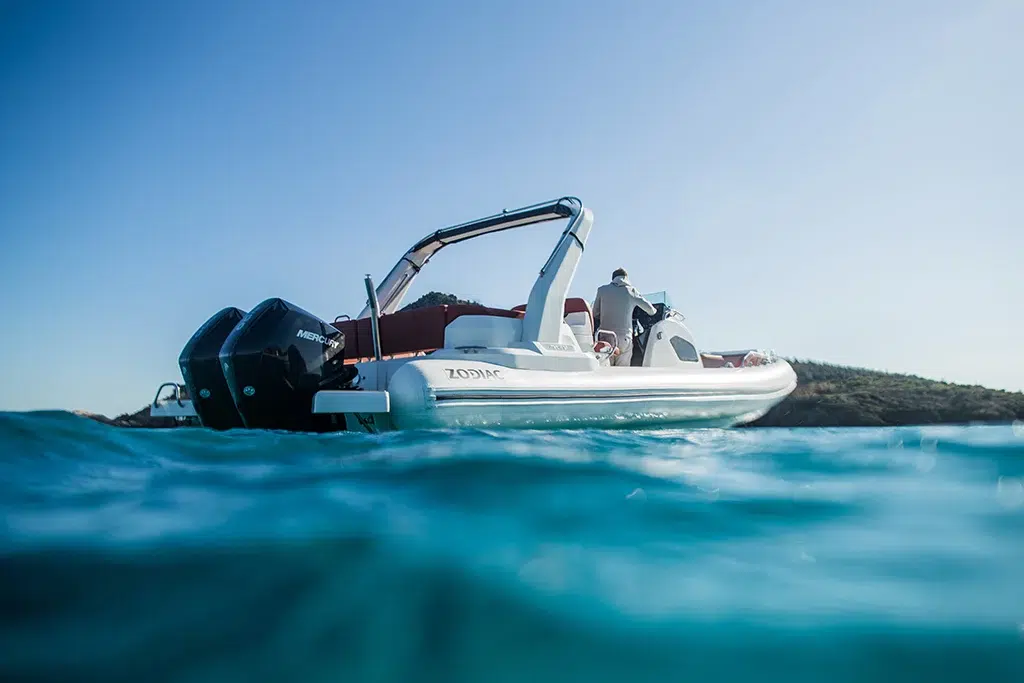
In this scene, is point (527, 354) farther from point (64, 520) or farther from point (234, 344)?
point (64, 520)

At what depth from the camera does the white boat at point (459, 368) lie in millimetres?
4297

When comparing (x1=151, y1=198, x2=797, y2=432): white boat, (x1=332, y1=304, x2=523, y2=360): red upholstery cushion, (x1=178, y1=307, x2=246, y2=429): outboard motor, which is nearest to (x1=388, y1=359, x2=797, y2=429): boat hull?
(x1=151, y1=198, x2=797, y2=432): white boat

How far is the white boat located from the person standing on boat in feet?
0.67

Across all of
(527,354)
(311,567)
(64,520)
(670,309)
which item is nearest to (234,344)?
(527,354)

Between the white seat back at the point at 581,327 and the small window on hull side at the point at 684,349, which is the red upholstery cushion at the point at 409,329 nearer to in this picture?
the white seat back at the point at 581,327

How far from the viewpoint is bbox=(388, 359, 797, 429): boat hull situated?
180 inches

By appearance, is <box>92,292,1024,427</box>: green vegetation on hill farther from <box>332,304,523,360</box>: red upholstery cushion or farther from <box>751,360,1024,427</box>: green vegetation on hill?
<box>332,304,523,360</box>: red upholstery cushion

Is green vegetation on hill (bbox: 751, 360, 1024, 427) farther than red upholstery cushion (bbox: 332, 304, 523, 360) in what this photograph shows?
Yes

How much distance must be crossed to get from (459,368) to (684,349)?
4.43 m

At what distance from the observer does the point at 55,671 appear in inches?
35.5

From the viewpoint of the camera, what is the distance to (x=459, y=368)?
4879 mm

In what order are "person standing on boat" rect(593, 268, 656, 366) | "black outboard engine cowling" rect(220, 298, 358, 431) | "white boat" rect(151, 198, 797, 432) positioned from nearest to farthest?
"black outboard engine cowling" rect(220, 298, 358, 431) < "white boat" rect(151, 198, 797, 432) < "person standing on boat" rect(593, 268, 656, 366)

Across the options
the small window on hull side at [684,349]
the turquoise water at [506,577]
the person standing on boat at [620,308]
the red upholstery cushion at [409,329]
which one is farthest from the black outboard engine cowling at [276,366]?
the small window on hull side at [684,349]

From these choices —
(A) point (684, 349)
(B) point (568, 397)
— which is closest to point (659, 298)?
(A) point (684, 349)
